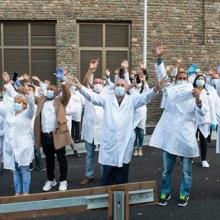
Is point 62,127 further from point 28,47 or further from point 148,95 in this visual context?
point 28,47

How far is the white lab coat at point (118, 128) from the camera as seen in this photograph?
6.90m

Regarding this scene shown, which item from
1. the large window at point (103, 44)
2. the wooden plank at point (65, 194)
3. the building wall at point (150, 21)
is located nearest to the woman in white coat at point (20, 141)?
the wooden plank at point (65, 194)

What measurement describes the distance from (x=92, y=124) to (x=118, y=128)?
2.45m

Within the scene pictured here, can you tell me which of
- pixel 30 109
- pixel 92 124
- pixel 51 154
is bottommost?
pixel 51 154

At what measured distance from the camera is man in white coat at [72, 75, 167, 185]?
22.7 feet

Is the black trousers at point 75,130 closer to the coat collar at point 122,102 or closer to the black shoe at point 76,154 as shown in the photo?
the black shoe at point 76,154

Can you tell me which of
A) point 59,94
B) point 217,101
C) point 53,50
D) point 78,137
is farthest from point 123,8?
point 59,94

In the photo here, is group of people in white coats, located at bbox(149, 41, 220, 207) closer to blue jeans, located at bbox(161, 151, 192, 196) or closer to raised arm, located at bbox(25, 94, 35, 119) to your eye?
blue jeans, located at bbox(161, 151, 192, 196)

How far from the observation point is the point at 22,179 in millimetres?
7777

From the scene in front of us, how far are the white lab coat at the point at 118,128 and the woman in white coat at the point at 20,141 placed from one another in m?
1.16

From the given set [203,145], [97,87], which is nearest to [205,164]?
[203,145]

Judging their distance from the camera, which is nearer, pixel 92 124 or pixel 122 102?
pixel 122 102

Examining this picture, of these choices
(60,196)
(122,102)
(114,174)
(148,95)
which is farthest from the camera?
(114,174)

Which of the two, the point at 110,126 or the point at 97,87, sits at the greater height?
the point at 97,87
